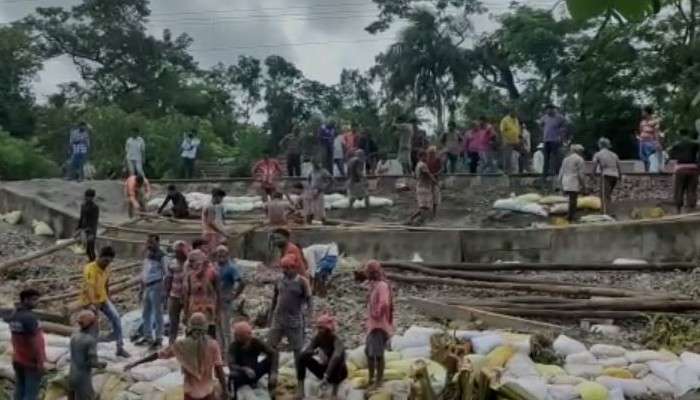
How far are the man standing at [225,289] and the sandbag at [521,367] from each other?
2.62 metres

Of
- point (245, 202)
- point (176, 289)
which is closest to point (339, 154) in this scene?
point (245, 202)

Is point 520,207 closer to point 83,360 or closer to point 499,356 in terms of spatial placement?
point 499,356

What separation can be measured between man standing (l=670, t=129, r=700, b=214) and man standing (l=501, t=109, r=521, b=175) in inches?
173

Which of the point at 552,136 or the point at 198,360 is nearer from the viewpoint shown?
the point at 198,360

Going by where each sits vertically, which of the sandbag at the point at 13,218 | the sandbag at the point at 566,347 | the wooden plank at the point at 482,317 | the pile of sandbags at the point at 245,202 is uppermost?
the pile of sandbags at the point at 245,202

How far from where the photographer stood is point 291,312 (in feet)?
35.7

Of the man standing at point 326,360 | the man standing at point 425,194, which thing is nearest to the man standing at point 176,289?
the man standing at point 326,360

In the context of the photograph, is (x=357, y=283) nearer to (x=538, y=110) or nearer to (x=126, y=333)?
(x=126, y=333)

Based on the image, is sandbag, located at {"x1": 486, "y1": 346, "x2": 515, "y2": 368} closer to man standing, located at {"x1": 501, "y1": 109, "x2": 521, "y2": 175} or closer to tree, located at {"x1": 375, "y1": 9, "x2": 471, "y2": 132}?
man standing, located at {"x1": 501, "y1": 109, "x2": 521, "y2": 175}

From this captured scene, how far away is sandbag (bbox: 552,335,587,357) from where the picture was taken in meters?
11.5

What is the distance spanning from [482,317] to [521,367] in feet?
6.03

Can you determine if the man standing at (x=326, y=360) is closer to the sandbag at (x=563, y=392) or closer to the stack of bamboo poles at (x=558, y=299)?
the sandbag at (x=563, y=392)

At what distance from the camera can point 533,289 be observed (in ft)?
47.2

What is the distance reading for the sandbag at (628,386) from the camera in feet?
35.5
